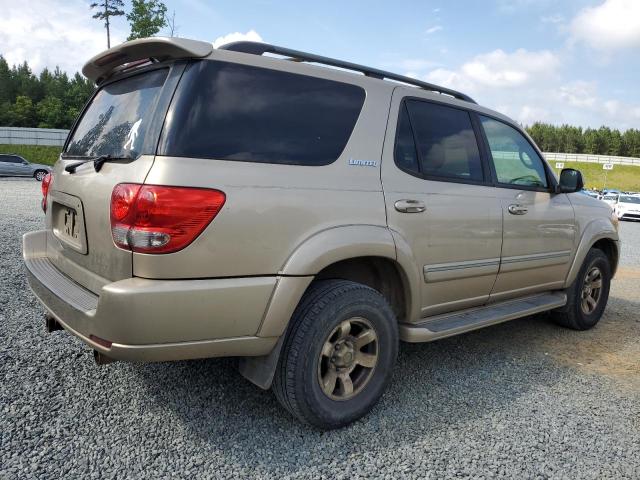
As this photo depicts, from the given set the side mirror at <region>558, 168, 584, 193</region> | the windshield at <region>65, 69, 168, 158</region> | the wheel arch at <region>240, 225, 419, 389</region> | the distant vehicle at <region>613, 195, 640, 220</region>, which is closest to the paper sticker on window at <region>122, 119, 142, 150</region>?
the windshield at <region>65, 69, 168, 158</region>

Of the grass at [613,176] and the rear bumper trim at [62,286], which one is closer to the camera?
the rear bumper trim at [62,286]

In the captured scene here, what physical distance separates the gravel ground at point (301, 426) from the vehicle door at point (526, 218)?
0.64 metres

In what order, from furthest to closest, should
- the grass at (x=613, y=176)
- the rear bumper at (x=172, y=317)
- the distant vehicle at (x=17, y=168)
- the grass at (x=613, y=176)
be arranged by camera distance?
the grass at (x=613, y=176) < the grass at (x=613, y=176) < the distant vehicle at (x=17, y=168) < the rear bumper at (x=172, y=317)

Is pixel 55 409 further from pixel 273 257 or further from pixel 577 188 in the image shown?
pixel 577 188

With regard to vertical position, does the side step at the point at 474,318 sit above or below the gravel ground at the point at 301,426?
above

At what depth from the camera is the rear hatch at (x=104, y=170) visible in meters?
2.21

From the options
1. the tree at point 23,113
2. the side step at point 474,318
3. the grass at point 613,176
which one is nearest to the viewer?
the side step at point 474,318

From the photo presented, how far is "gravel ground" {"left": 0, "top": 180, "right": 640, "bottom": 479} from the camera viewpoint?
2.28m

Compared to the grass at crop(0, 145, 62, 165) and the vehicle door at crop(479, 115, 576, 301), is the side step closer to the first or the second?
the vehicle door at crop(479, 115, 576, 301)

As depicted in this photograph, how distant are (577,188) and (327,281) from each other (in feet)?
8.86

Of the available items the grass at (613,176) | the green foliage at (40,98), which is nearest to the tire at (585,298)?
the green foliage at (40,98)

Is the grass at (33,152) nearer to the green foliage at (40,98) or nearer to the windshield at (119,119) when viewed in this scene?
the green foliage at (40,98)

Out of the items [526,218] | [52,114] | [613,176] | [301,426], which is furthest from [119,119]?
[613,176]

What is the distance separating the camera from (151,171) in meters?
2.09
